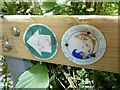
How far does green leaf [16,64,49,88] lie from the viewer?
0.60 m

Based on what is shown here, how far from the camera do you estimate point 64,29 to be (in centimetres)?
55

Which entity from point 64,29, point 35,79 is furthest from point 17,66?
point 64,29

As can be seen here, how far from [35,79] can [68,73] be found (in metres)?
0.18

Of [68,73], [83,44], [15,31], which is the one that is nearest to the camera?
[83,44]

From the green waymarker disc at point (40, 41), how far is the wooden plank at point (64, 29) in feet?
0.04

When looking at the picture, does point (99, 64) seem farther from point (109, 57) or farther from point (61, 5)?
point (61, 5)

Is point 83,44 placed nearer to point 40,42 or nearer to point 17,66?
point 40,42

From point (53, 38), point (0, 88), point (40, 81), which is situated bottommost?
point (0, 88)

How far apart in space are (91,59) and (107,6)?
22 cm

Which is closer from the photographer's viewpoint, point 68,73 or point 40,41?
point 40,41

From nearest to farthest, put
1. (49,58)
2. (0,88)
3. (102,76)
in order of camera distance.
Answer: (49,58) < (102,76) < (0,88)

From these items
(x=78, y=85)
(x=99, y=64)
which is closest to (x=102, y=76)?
(x=78, y=85)

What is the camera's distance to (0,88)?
2.96ft

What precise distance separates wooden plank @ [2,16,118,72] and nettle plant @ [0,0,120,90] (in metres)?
0.06
